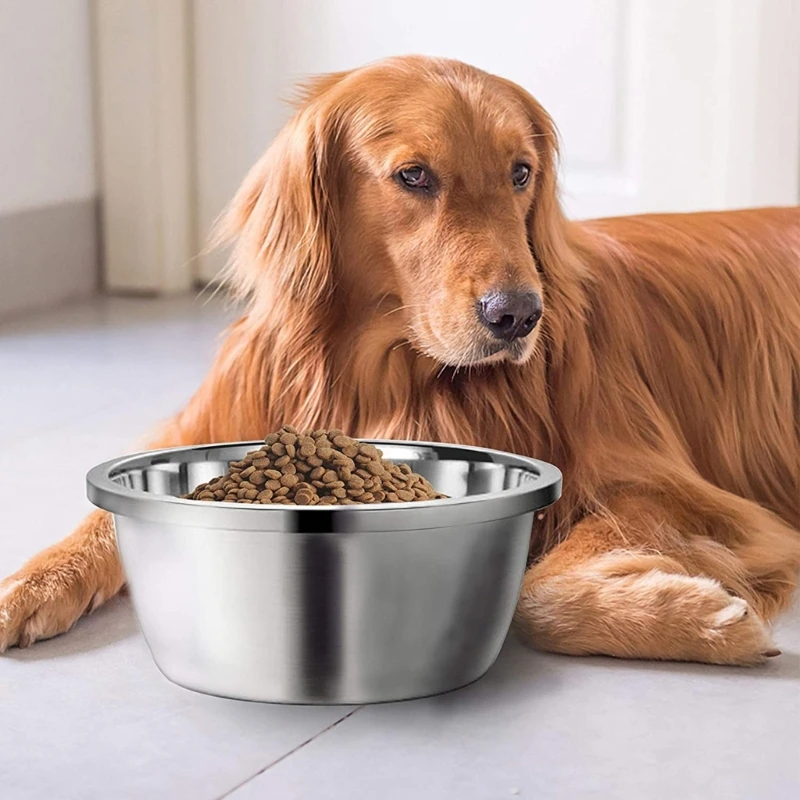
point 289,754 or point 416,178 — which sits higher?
point 416,178

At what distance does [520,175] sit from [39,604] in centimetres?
81

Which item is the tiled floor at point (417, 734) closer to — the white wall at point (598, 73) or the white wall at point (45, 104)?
the white wall at point (598, 73)

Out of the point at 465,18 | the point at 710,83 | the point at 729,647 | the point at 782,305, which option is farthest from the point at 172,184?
the point at 729,647

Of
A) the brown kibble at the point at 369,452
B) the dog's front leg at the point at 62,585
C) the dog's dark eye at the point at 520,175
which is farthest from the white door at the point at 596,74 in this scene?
the brown kibble at the point at 369,452

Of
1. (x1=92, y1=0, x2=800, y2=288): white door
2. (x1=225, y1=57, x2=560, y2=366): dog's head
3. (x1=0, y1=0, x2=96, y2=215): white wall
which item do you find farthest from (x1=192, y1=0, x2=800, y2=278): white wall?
(x1=225, y1=57, x2=560, y2=366): dog's head

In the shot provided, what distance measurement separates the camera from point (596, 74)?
3.97 meters

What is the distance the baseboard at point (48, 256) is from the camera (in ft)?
13.1

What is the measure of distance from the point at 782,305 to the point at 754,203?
5.66 ft

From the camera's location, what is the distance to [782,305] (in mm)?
2160

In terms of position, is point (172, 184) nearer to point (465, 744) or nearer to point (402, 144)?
point (402, 144)

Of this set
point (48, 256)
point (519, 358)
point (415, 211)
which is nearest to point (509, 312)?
point (519, 358)

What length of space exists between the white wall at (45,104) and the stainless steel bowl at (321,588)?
270cm

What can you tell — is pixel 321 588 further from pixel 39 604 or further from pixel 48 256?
pixel 48 256

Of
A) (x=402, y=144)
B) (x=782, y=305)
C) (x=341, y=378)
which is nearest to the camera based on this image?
(x=402, y=144)
